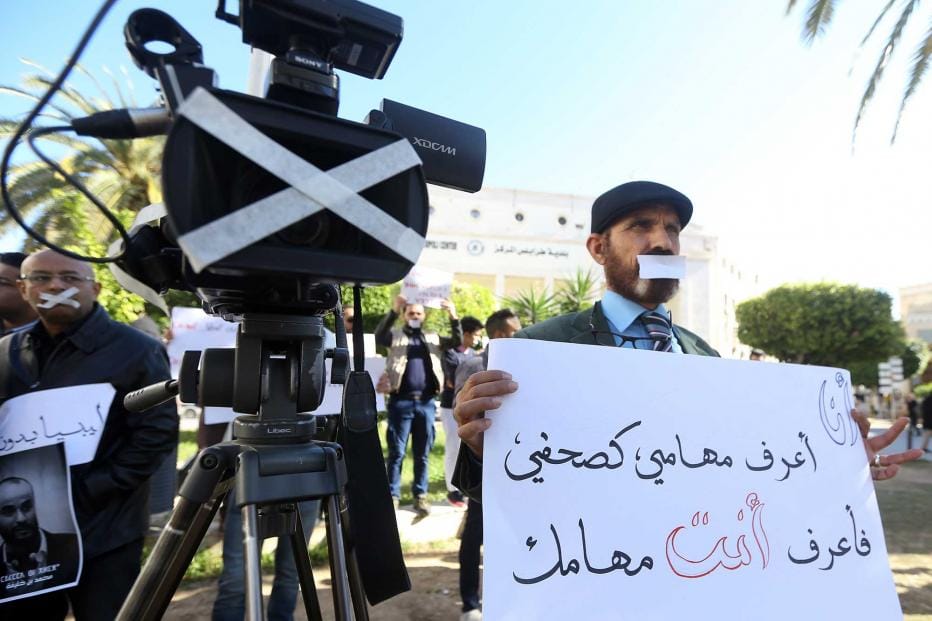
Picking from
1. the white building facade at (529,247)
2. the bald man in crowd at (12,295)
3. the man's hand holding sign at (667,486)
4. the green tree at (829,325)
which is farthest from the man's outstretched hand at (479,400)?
the white building facade at (529,247)

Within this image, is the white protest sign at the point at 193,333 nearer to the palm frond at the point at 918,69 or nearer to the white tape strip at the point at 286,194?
the white tape strip at the point at 286,194

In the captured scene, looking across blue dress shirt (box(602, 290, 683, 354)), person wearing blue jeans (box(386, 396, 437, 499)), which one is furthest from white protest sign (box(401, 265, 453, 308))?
blue dress shirt (box(602, 290, 683, 354))

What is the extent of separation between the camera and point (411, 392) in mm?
4977

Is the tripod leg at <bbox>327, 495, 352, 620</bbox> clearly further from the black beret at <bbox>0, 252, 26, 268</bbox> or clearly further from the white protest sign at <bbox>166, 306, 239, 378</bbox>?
the white protest sign at <bbox>166, 306, 239, 378</bbox>

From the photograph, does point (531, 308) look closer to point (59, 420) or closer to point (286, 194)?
point (59, 420)

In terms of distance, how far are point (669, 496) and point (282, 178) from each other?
3.40 feet

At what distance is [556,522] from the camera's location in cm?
110

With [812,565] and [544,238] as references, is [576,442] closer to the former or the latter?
[812,565]

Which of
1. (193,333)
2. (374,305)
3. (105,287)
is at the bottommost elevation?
(193,333)

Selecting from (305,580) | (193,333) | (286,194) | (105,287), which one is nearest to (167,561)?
(305,580)

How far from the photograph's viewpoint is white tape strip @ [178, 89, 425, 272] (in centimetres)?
70

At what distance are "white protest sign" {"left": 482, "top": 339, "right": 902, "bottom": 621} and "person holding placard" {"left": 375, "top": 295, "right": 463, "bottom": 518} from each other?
380 cm

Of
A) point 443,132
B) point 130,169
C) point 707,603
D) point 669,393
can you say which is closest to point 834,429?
point 669,393

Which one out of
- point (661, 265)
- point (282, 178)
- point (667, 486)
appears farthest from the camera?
point (661, 265)
